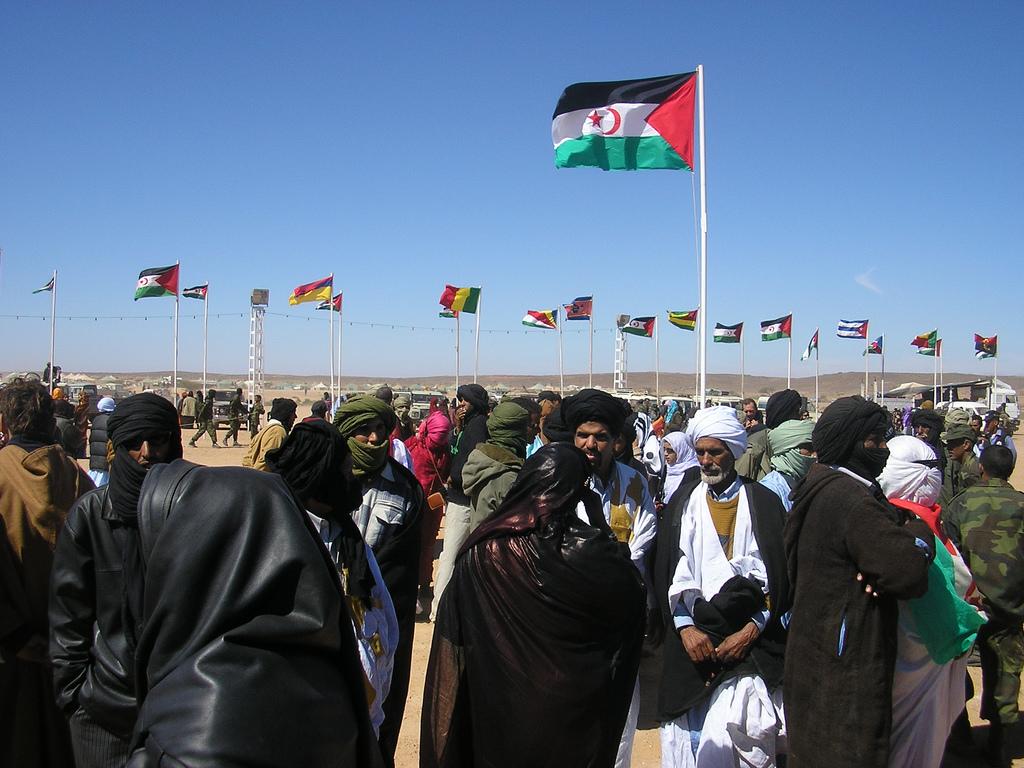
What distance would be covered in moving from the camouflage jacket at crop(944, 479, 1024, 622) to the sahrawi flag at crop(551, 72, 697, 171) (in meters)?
5.16

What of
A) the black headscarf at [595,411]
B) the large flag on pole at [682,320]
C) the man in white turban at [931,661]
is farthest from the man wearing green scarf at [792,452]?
the large flag on pole at [682,320]

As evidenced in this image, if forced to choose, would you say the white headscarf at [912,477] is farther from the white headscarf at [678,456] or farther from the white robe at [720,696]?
the white headscarf at [678,456]

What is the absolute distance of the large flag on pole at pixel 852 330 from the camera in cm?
3288

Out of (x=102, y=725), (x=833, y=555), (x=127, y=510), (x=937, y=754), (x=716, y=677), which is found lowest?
(x=937, y=754)

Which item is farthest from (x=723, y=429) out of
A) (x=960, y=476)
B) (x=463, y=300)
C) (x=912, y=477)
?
(x=463, y=300)

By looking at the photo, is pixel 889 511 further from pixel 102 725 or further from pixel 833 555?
pixel 102 725

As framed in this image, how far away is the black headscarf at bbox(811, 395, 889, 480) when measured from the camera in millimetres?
3406

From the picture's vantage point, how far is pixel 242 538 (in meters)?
1.38

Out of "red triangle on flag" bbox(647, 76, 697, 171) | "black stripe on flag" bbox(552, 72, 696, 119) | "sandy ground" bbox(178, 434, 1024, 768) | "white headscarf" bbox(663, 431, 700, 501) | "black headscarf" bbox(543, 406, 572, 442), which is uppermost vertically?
"black stripe on flag" bbox(552, 72, 696, 119)

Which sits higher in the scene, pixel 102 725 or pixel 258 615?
pixel 258 615

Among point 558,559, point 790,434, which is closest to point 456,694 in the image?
point 558,559

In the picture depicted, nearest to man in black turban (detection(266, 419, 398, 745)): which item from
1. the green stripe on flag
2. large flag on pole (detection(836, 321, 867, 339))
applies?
the green stripe on flag

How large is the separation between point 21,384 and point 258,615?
2.93 meters

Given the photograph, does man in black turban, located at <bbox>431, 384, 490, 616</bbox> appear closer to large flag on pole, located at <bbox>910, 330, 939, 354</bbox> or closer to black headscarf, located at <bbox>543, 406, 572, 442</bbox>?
black headscarf, located at <bbox>543, 406, 572, 442</bbox>
